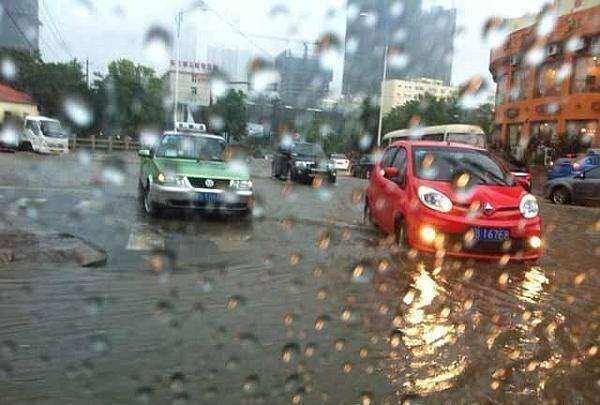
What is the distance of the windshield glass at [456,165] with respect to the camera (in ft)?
20.2

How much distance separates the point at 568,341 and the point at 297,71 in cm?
323

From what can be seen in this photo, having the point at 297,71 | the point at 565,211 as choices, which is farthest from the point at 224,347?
the point at 565,211

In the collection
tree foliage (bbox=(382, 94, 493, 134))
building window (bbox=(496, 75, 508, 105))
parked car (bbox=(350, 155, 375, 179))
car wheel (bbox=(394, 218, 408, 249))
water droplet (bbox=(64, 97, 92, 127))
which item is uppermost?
building window (bbox=(496, 75, 508, 105))

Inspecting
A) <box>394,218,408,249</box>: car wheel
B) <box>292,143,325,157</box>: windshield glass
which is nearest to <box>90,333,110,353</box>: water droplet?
<box>394,218,408,249</box>: car wheel

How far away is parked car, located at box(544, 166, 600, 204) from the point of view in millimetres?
13977

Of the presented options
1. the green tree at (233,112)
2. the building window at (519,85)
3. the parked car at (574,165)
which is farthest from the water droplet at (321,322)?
the building window at (519,85)

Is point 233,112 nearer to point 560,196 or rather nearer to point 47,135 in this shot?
point 560,196

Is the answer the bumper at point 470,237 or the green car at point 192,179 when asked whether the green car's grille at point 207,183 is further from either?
the bumper at point 470,237

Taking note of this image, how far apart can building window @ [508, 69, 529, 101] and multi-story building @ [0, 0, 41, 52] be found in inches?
674

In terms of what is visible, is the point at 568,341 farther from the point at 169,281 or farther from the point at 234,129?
the point at 234,129

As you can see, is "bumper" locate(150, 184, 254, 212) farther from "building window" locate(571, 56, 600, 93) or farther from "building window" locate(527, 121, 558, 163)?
"building window" locate(571, 56, 600, 93)

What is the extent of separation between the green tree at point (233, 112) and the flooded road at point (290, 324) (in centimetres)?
156

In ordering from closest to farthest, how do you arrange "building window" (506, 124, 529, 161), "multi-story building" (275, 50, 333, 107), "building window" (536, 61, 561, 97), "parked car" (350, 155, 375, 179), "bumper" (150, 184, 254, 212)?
"multi-story building" (275, 50, 333, 107) < "bumper" (150, 184, 254, 212) < "building window" (506, 124, 529, 161) < "parked car" (350, 155, 375, 179) < "building window" (536, 61, 561, 97)

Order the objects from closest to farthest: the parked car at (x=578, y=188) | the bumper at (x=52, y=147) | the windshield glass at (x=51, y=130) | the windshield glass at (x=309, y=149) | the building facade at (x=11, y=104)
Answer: the parked car at (x=578, y=188)
the building facade at (x=11, y=104)
the windshield glass at (x=309, y=149)
the windshield glass at (x=51, y=130)
the bumper at (x=52, y=147)
